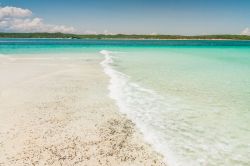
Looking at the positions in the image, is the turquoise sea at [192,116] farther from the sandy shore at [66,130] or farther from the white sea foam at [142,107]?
the sandy shore at [66,130]

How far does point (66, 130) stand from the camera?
23.2 ft

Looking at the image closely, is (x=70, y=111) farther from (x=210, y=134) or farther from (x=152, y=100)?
(x=210, y=134)

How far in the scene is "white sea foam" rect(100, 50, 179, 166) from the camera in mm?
6312

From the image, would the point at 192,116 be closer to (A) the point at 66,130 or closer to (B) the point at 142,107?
(B) the point at 142,107

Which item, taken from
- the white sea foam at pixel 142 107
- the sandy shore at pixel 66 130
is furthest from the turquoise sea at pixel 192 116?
the sandy shore at pixel 66 130

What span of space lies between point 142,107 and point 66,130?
9.33ft

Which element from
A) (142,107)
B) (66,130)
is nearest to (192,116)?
(142,107)

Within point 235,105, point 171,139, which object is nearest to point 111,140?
point 171,139

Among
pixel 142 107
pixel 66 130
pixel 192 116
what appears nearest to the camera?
pixel 66 130

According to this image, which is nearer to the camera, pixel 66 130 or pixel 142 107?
pixel 66 130

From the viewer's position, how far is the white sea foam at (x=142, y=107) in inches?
249

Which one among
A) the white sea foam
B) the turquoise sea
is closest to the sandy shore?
the white sea foam

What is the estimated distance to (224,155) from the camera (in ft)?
18.6

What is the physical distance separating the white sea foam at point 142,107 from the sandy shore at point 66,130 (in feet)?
0.69
